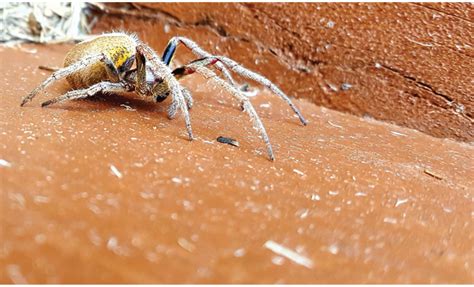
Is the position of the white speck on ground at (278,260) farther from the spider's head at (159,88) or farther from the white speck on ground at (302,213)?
the spider's head at (159,88)

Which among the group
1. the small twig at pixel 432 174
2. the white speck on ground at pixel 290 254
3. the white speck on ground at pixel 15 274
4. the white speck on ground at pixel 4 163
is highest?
the white speck on ground at pixel 15 274

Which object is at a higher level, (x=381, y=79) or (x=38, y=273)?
(x=38, y=273)

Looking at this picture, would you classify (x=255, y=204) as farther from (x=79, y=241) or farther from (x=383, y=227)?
(x=79, y=241)

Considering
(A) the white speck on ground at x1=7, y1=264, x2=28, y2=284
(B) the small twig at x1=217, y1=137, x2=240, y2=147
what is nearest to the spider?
(B) the small twig at x1=217, y1=137, x2=240, y2=147

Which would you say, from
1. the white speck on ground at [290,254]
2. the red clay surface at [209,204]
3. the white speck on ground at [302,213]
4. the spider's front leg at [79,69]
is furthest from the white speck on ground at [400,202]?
the spider's front leg at [79,69]

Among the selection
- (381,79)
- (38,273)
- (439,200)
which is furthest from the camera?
(381,79)

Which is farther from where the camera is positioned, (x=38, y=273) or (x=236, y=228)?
(x=236, y=228)

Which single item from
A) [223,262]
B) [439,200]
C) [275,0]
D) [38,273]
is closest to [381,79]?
[275,0]
